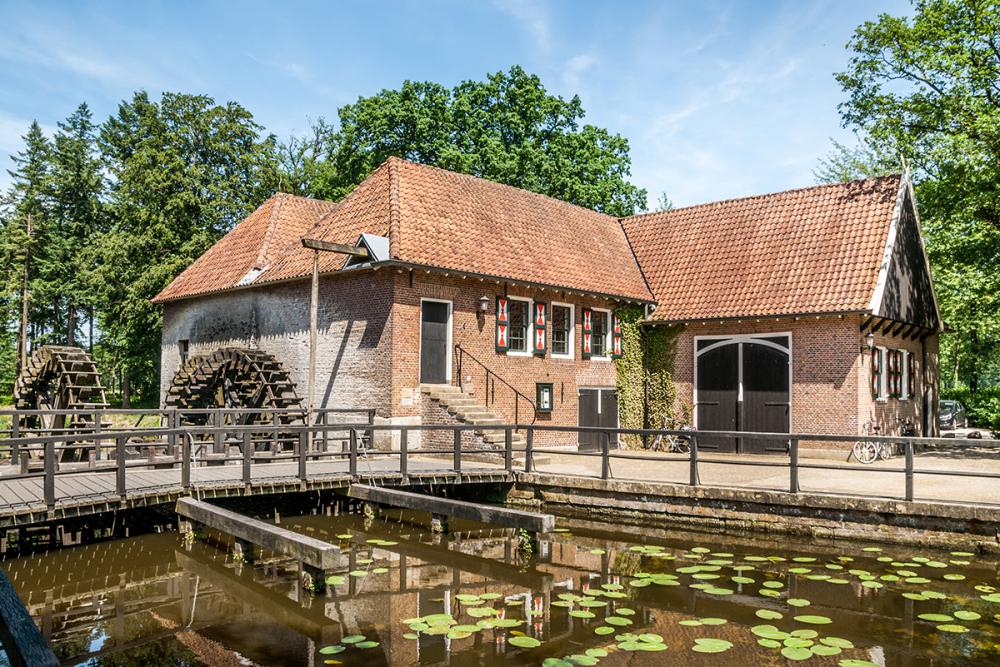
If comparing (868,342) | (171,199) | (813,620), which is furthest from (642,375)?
(171,199)

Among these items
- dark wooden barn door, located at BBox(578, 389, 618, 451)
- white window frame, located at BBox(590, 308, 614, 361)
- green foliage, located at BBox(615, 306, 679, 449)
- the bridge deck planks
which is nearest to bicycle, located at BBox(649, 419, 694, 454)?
green foliage, located at BBox(615, 306, 679, 449)

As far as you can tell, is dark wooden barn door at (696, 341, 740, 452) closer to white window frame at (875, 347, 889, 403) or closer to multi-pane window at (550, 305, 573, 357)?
white window frame at (875, 347, 889, 403)

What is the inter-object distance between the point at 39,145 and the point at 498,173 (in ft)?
100

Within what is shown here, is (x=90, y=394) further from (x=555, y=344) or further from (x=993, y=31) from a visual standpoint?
(x=993, y=31)

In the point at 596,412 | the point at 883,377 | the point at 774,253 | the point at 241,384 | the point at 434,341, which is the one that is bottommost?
the point at 596,412

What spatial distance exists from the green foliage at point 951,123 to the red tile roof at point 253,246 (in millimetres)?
14523

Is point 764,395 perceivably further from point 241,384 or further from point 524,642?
point 524,642

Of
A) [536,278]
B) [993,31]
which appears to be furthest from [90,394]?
[993,31]

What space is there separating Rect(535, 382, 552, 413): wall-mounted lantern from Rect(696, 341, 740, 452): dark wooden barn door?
387cm

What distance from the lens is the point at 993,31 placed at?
60.1 feet

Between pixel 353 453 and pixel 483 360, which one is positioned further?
pixel 483 360

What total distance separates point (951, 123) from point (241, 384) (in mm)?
18067

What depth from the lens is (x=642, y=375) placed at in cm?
2077

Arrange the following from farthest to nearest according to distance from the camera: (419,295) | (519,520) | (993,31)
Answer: (993,31) → (419,295) → (519,520)
